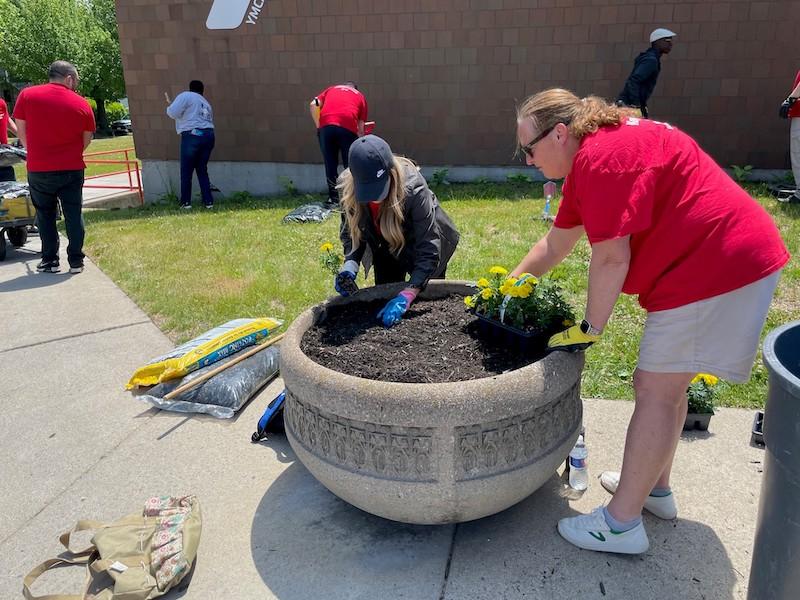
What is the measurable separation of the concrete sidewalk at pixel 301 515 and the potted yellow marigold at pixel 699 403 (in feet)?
0.27

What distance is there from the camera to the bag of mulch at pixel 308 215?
8.43 meters

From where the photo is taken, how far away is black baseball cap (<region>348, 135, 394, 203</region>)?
309cm

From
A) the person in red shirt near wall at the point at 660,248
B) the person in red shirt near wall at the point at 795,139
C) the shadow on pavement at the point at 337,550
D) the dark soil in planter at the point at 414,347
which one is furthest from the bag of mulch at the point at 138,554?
the person in red shirt near wall at the point at 795,139

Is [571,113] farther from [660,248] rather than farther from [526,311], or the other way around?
[526,311]

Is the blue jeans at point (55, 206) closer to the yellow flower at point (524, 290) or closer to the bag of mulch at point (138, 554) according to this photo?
the bag of mulch at point (138, 554)

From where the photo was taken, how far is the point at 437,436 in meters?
2.40

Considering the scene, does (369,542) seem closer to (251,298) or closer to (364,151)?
(364,151)

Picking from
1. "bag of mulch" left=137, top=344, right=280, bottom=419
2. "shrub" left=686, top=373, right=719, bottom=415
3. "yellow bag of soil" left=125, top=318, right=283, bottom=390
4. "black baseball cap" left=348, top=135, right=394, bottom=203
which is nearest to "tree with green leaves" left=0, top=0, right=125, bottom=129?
"yellow bag of soil" left=125, top=318, right=283, bottom=390

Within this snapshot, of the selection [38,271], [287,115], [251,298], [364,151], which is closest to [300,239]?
[251,298]

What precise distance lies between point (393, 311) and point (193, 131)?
299 inches

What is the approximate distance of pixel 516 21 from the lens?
9383mm

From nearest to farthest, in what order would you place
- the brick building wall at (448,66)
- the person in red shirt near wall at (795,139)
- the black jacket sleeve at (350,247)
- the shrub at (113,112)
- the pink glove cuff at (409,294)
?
the pink glove cuff at (409,294)
the black jacket sleeve at (350,247)
the person in red shirt near wall at (795,139)
the brick building wall at (448,66)
the shrub at (113,112)

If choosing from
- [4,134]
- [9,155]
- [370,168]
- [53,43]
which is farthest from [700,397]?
[53,43]

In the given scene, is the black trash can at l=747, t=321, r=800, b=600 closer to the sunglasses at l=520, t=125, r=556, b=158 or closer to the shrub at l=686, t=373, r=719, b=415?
the sunglasses at l=520, t=125, r=556, b=158
